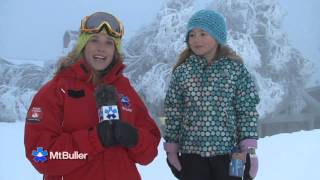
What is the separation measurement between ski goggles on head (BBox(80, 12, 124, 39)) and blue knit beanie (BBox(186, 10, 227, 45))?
0.43m

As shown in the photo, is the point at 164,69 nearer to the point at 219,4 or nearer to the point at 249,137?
the point at 219,4

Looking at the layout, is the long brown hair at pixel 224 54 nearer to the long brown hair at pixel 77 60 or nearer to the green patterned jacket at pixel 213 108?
the green patterned jacket at pixel 213 108

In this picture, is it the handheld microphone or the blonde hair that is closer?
the handheld microphone

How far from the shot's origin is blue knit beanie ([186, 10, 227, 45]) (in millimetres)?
2109

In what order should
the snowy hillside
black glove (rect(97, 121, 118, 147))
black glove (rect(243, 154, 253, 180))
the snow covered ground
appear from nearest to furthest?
black glove (rect(97, 121, 118, 147)) → black glove (rect(243, 154, 253, 180)) → the snow covered ground → the snowy hillside

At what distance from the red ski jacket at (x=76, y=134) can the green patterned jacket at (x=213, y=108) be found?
0.89 feet

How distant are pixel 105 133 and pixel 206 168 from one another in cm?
67

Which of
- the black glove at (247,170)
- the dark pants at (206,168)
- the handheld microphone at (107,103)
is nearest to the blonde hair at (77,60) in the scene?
the handheld microphone at (107,103)

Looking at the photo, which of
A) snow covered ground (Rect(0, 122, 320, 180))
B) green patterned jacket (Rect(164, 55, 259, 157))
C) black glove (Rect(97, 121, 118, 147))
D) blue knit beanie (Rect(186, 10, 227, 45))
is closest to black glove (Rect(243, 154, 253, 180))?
green patterned jacket (Rect(164, 55, 259, 157))

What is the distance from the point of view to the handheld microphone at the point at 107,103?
1.63 m

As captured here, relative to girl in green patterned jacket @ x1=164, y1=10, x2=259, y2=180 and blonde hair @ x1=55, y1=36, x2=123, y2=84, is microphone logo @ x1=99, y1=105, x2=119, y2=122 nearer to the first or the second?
blonde hair @ x1=55, y1=36, x2=123, y2=84

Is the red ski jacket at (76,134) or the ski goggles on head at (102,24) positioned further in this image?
the ski goggles on head at (102,24)

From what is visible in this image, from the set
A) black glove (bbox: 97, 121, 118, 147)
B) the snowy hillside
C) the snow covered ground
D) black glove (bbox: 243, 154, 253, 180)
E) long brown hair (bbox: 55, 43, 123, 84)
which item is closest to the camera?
black glove (bbox: 97, 121, 118, 147)

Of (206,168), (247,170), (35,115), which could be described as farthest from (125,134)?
(247,170)
